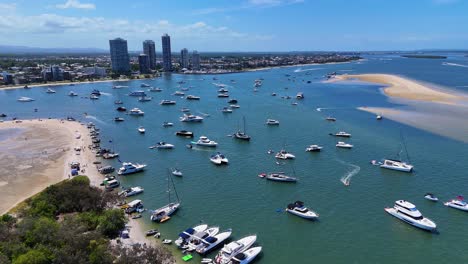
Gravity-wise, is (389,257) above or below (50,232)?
below

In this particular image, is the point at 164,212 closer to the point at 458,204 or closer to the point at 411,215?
the point at 411,215

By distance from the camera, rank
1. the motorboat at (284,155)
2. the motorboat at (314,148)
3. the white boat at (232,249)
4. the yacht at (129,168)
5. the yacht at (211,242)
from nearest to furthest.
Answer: the white boat at (232,249) < the yacht at (211,242) < the yacht at (129,168) < the motorboat at (284,155) < the motorboat at (314,148)

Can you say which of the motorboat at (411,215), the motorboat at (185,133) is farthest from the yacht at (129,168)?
the motorboat at (411,215)

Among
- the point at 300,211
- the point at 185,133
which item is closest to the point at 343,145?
the point at 300,211

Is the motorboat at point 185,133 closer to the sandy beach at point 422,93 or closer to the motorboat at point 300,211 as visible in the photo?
the motorboat at point 300,211

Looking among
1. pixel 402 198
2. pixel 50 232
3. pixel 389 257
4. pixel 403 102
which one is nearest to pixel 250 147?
pixel 402 198

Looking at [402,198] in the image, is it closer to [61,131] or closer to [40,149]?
[40,149]
